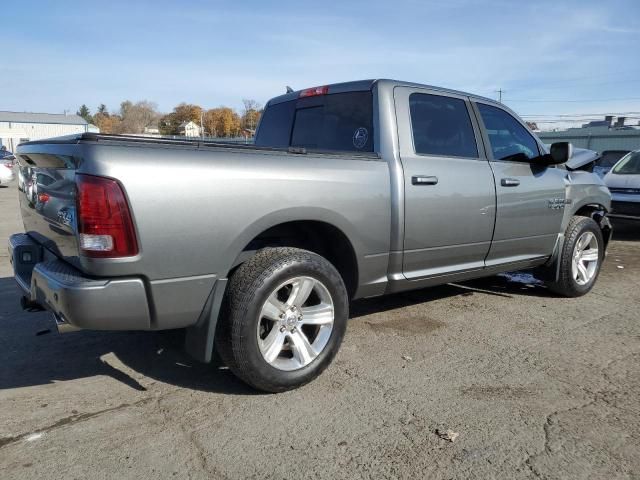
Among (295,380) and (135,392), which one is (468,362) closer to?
(295,380)

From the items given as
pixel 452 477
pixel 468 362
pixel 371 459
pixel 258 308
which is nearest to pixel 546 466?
pixel 452 477

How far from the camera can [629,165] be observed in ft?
33.2

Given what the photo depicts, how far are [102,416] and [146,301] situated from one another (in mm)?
770

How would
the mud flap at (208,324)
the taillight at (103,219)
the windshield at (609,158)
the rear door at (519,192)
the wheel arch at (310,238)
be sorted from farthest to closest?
the windshield at (609,158)
the rear door at (519,192)
the wheel arch at (310,238)
the mud flap at (208,324)
the taillight at (103,219)

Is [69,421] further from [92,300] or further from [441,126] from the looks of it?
[441,126]

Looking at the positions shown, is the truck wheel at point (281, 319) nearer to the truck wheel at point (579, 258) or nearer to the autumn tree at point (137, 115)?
the truck wheel at point (579, 258)

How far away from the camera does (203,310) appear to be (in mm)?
→ 2787

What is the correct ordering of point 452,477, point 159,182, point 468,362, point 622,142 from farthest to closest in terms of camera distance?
1. point 622,142
2. point 468,362
3. point 159,182
4. point 452,477

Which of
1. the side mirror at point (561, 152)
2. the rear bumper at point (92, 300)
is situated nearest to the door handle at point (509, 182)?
the side mirror at point (561, 152)

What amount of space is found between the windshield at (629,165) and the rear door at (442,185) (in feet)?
23.8

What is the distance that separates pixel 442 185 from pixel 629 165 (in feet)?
27.2

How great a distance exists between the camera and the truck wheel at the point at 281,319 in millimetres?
2840

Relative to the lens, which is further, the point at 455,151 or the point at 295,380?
the point at 455,151

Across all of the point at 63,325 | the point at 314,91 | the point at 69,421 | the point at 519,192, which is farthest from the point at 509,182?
the point at 69,421
